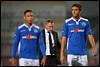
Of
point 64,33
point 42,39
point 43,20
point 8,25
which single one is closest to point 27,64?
point 42,39

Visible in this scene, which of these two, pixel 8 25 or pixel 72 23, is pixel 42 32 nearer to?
pixel 72 23

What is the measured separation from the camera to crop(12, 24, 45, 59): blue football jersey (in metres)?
5.53

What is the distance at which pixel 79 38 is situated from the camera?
17.5 feet

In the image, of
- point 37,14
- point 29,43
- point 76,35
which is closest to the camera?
point 76,35

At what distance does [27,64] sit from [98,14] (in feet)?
7.76

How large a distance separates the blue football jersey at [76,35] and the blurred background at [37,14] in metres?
1.14

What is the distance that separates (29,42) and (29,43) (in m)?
0.02

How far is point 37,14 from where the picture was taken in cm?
676

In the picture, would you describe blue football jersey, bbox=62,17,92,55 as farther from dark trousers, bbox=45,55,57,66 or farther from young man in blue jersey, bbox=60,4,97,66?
dark trousers, bbox=45,55,57,66

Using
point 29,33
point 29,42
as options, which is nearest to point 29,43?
point 29,42

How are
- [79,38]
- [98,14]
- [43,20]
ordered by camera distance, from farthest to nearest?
1. [98,14]
2. [43,20]
3. [79,38]

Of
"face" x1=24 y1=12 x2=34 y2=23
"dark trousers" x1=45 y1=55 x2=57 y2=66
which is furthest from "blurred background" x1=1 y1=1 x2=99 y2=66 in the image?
"dark trousers" x1=45 y1=55 x2=57 y2=66

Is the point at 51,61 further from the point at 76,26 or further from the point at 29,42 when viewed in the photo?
the point at 76,26

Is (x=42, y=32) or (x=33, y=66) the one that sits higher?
(x=42, y=32)
